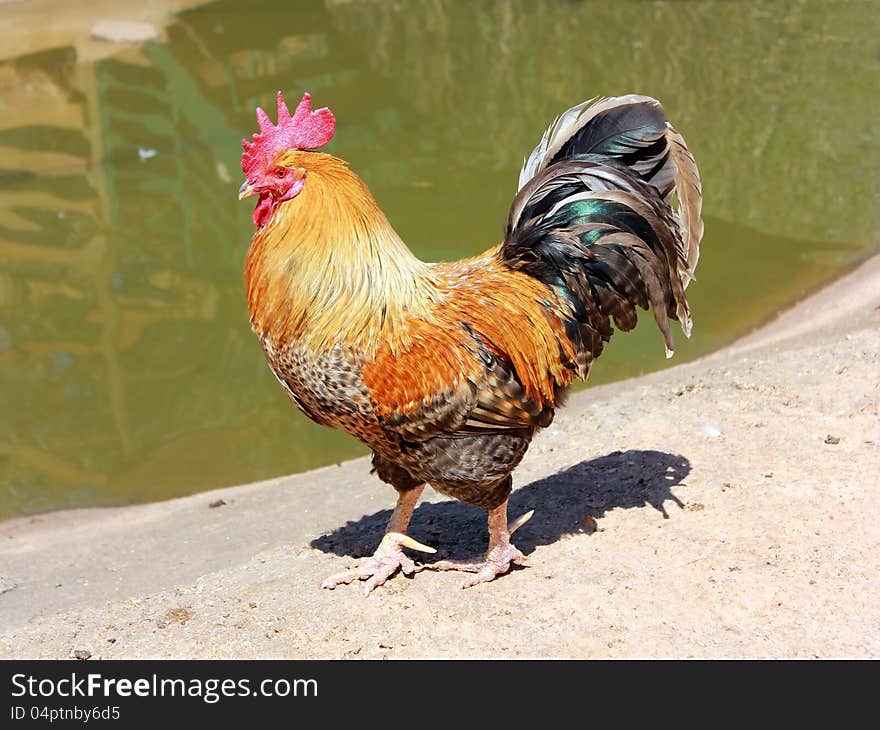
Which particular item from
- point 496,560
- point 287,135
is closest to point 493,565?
point 496,560

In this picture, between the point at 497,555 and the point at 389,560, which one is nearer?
the point at 497,555

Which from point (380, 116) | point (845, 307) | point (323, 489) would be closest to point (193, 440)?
point (323, 489)

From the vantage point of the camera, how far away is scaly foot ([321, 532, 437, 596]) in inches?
225

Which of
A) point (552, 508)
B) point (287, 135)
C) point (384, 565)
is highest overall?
point (287, 135)

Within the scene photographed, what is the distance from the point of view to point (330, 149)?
570 inches

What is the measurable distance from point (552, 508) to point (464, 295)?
1.57 metres

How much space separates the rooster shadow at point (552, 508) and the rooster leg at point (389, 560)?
0.29 meters

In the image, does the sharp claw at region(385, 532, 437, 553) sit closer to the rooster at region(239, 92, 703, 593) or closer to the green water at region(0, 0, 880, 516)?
the rooster at region(239, 92, 703, 593)

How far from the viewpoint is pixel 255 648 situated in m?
5.18

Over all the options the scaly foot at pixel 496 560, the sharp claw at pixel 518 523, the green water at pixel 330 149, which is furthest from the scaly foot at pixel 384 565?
the green water at pixel 330 149

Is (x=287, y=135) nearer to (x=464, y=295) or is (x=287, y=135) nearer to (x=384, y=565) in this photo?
(x=464, y=295)

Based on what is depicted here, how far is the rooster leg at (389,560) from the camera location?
18.7 ft

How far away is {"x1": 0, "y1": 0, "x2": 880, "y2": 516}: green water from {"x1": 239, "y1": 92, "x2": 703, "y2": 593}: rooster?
12.6 ft
